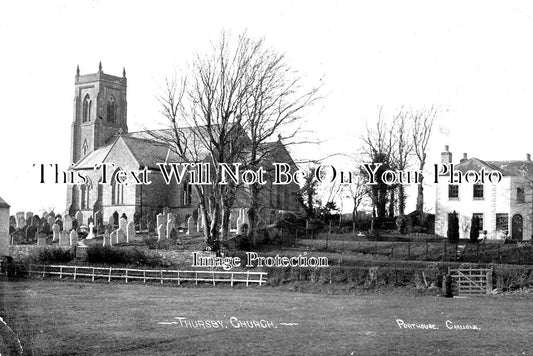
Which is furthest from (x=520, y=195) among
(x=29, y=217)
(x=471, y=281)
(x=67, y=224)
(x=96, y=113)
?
(x=96, y=113)

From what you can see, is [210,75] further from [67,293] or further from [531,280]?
[531,280]

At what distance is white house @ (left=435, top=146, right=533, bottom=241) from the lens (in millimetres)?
35469

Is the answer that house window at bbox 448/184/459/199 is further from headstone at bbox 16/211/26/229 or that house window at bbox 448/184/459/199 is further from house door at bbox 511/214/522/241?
headstone at bbox 16/211/26/229

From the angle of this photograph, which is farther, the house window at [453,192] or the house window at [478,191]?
the house window at [453,192]

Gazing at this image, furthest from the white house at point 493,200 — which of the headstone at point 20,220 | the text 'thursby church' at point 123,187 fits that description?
the headstone at point 20,220

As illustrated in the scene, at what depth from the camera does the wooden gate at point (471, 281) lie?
2606 cm

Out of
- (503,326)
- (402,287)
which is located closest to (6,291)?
(402,287)

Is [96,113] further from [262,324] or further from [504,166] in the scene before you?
[262,324]

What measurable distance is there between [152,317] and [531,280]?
48.5ft

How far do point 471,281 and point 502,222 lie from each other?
44.6ft

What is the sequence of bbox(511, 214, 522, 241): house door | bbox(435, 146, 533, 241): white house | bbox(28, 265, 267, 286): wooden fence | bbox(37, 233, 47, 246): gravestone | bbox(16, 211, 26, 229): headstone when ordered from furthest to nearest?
bbox(16, 211, 26, 229): headstone < bbox(37, 233, 47, 246): gravestone < bbox(511, 214, 522, 241): house door < bbox(435, 146, 533, 241): white house < bbox(28, 265, 267, 286): wooden fence

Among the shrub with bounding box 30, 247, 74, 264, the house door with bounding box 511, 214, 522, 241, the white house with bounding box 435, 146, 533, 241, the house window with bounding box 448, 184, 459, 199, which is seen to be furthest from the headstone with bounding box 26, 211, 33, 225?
the house door with bounding box 511, 214, 522, 241

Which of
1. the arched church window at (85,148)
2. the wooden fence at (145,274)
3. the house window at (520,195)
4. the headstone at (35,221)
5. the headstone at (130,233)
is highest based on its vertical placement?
the arched church window at (85,148)

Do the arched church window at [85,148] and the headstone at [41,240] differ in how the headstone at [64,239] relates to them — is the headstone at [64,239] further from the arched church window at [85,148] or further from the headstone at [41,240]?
the arched church window at [85,148]
